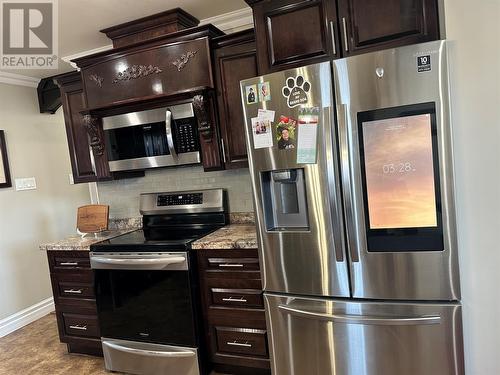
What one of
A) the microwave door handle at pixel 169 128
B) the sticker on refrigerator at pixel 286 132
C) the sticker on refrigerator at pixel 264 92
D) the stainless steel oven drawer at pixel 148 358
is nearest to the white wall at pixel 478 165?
the sticker on refrigerator at pixel 286 132

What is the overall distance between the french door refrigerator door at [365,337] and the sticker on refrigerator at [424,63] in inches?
39.3

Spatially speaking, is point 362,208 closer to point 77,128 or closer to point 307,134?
point 307,134

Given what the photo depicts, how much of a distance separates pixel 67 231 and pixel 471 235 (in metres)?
3.98

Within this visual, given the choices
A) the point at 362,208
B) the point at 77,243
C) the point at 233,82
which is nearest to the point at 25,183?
the point at 77,243

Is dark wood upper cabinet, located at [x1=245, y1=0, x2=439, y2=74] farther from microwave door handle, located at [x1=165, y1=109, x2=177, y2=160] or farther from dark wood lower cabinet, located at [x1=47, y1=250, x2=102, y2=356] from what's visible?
dark wood lower cabinet, located at [x1=47, y1=250, x2=102, y2=356]

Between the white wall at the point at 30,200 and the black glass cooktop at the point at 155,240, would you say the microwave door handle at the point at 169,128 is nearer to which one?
the black glass cooktop at the point at 155,240

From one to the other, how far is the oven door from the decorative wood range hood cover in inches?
44.1

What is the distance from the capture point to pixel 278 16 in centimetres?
192

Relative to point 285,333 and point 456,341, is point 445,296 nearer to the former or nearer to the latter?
point 456,341

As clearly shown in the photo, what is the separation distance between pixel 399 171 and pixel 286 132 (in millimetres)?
535

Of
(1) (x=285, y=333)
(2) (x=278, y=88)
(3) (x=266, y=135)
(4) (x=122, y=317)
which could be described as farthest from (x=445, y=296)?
(4) (x=122, y=317)

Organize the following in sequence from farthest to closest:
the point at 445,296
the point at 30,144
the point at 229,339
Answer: the point at 30,144 < the point at 229,339 < the point at 445,296

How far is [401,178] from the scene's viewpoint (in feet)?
5.00

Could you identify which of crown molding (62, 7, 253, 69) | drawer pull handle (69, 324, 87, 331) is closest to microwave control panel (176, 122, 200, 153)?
crown molding (62, 7, 253, 69)
